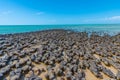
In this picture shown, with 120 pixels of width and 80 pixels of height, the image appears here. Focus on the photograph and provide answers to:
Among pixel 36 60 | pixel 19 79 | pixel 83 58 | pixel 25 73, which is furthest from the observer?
pixel 83 58

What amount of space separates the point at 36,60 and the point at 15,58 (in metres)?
1.89


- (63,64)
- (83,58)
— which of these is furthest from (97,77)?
(83,58)

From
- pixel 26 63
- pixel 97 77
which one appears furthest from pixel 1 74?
pixel 97 77

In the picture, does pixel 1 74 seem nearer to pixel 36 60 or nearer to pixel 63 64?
pixel 36 60

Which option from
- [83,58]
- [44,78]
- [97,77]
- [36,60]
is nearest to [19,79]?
[44,78]

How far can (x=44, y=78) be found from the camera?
9.37m

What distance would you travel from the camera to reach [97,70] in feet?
36.1

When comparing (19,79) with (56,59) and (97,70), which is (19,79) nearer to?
(56,59)

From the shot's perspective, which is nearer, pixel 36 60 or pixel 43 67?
pixel 43 67

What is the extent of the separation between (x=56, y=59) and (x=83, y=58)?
9.69 ft

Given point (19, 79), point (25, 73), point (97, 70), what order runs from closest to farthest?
1. point (19, 79)
2. point (25, 73)
3. point (97, 70)

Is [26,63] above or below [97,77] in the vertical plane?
above

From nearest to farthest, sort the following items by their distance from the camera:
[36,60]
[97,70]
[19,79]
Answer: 1. [19,79]
2. [97,70]
3. [36,60]

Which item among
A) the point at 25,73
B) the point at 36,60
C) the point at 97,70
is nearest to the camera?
the point at 25,73
